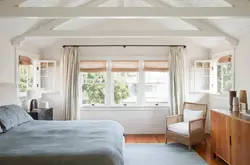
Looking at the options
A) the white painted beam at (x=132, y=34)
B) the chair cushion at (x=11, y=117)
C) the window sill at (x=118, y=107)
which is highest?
the white painted beam at (x=132, y=34)

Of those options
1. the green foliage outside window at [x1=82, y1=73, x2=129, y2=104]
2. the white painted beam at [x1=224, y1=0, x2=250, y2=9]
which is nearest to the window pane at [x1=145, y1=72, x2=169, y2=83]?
the green foliage outside window at [x1=82, y1=73, x2=129, y2=104]

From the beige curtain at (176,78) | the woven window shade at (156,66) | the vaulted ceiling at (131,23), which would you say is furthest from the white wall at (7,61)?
the beige curtain at (176,78)

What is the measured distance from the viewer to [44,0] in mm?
4219

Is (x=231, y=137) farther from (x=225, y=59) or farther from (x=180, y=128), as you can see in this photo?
(x=225, y=59)

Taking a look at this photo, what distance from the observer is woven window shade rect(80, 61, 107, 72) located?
241 inches

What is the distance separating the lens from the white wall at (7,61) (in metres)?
4.42

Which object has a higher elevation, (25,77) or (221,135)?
(25,77)

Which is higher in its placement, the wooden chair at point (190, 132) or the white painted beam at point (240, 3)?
the white painted beam at point (240, 3)

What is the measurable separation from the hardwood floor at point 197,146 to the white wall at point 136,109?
0.36m

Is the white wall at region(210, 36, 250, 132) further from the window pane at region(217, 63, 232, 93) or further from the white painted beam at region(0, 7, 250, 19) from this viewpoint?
the white painted beam at region(0, 7, 250, 19)

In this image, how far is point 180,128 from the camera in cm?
491

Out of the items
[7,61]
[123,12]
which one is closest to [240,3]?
[123,12]

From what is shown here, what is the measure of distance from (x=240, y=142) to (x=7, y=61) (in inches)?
170

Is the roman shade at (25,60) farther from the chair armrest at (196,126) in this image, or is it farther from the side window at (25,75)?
the chair armrest at (196,126)
